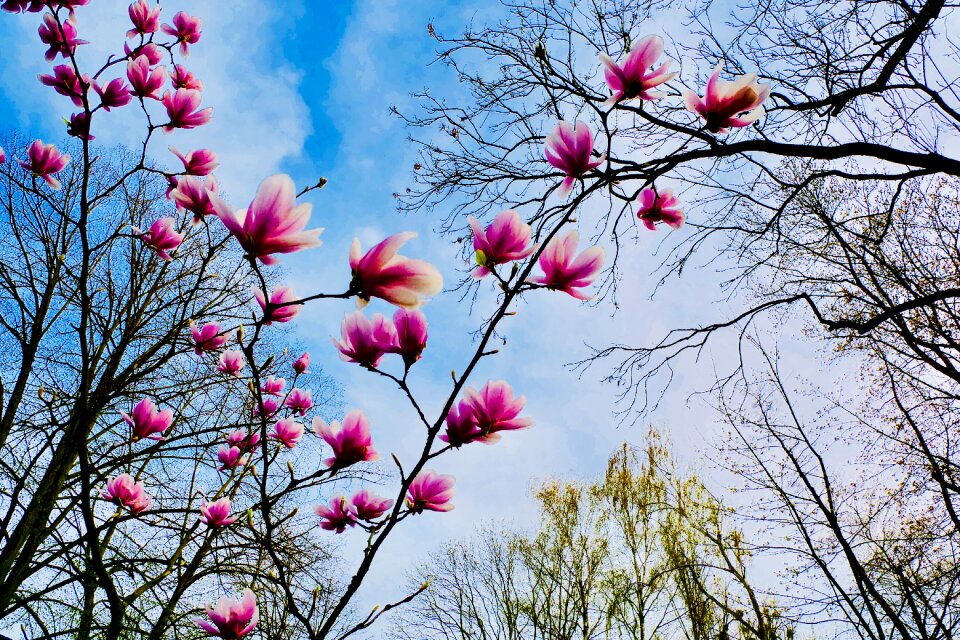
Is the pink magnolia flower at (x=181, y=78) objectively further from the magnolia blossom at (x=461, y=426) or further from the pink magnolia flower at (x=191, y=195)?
the magnolia blossom at (x=461, y=426)

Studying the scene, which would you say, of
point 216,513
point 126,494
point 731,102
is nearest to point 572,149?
point 731,102

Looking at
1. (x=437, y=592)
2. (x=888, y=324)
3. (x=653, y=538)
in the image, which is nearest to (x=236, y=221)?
(x=888, y=324)

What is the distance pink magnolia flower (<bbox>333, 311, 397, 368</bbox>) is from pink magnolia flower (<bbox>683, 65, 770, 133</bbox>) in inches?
35.7

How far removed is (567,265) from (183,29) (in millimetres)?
2075

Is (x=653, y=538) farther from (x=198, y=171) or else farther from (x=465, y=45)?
(x=198, y=171)

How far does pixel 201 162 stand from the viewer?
1573 mm

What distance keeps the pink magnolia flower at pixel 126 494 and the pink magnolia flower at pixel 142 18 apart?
62.5 inches

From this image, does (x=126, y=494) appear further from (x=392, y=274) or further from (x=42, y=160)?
(x=392, y=274)

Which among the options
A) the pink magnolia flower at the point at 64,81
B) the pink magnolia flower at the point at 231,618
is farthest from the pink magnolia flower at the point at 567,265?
the pink magnolia flower at the point at 64,81

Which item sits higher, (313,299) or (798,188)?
(798,188)

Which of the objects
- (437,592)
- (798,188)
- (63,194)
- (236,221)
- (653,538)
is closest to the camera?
(236,221)

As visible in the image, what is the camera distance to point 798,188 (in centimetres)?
394

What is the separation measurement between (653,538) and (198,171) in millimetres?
10384

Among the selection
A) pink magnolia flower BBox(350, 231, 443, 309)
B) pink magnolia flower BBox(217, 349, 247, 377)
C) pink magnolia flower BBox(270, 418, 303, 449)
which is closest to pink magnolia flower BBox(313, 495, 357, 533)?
pink magnolia flower BBox(350, 231, 443, 309)
